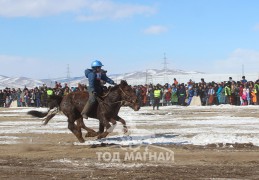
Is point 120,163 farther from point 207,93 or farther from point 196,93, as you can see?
point 196,93

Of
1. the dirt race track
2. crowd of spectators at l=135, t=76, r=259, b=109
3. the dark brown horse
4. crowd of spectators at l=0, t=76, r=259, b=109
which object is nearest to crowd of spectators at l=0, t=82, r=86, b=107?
crowd of spectators at l=0, t=76, r=259, b=109

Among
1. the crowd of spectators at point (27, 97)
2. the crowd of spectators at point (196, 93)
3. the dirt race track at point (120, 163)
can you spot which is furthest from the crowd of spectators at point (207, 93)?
the dirt race track at point (120, 163)

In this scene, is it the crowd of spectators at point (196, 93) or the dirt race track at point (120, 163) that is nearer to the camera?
the dirt race track at point (120, 163)

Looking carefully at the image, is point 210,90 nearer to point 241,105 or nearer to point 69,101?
point 241,105

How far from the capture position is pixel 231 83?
35656 mm

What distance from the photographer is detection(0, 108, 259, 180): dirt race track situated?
9.20m

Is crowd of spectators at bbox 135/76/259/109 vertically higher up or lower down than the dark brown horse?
higher up

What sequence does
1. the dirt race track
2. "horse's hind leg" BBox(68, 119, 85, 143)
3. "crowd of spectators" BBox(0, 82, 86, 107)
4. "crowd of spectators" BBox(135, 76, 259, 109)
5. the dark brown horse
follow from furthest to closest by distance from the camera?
"crowd of spectators" BBox(0, 82, 86, 107) < "crowd of spectators" BBox(135, 76, 259, 109) < "horse's hind leg" BBox(68, 119, 85, 143) < the dark brown horse < the dirt race track

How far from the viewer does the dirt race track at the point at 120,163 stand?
920cm

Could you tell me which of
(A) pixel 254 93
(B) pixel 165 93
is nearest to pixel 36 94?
(B) pixel 165 93

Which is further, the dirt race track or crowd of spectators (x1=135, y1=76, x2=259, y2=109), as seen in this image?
crowd of spectators (x1=135, y1=76, x2=259, y2=109)

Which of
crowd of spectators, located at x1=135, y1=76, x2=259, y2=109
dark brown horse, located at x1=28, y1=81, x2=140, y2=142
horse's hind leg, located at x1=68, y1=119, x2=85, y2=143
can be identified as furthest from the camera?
crowd of spectators, located at x1=135, y1=76, x2=259, y2=109

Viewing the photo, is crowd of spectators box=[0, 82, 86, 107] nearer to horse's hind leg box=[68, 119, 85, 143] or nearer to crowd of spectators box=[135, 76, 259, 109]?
crowd of spectators box=[135, 76, 259, 109]

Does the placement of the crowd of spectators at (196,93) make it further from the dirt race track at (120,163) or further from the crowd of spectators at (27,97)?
the dirt race track at (120,163)
